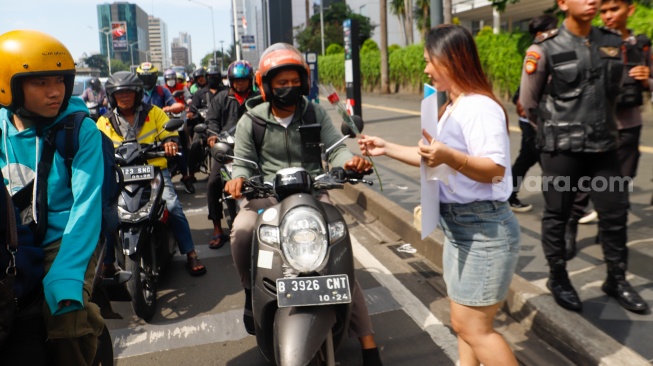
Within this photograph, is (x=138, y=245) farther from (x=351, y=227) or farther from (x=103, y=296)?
(x=351, y=227)

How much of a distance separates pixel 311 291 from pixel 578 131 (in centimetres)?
194

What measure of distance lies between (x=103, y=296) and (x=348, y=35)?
11765 mm

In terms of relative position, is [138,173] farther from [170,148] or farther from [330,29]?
[330,29]

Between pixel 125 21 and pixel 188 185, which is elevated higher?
pixel 125 21

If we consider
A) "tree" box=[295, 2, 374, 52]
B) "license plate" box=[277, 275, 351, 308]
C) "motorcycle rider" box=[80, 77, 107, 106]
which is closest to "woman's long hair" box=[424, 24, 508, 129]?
"license plate" box=[277, 275, 351, 308]

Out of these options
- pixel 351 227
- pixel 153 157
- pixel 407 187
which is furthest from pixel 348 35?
pixel 153 157

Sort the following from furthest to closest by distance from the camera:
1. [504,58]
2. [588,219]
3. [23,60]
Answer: [504,58], [588,219], [23,60]

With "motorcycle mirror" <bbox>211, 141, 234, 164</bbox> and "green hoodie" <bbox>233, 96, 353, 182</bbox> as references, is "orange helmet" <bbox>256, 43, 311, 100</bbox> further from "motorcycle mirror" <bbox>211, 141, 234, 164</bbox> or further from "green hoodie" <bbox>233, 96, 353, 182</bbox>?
"motorcycle mirror" <bbox>211, 141, 234, 164</bbox>

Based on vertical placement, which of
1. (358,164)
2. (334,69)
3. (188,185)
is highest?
(334,69)

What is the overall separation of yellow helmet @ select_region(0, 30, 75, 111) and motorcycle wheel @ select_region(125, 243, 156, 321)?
6.47 ft

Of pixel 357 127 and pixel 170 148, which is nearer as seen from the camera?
pixel 357 127

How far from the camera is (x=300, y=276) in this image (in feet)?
8.34

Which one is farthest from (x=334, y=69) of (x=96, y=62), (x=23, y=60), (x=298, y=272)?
(x=96, y=62)

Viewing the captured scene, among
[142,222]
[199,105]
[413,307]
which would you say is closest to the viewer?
[413,307]
